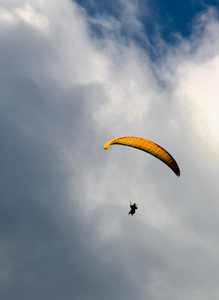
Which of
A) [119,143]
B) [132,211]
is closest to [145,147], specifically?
[119,143]

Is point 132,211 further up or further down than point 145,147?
further down

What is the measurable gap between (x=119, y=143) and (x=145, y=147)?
11.7 feet

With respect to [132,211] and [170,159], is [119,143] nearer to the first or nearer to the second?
[170,159]

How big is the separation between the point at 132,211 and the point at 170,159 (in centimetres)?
1052

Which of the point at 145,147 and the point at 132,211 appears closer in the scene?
the point at 145,147

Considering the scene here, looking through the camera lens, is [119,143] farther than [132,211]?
No

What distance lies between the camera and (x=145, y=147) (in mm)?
54781

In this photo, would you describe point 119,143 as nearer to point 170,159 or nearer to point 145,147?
point 145,147

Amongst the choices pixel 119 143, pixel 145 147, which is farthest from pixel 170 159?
pixel 119 143

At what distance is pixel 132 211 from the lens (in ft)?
195

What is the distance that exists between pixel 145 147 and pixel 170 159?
371 centimetres

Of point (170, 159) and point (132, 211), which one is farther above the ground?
point (170, 159)

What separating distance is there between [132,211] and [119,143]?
11.2 meters

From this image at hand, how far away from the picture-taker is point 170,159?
2137 inches
